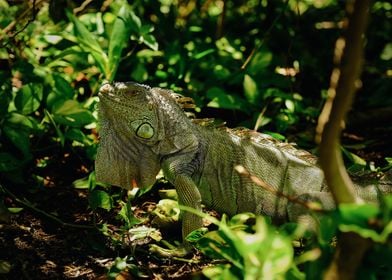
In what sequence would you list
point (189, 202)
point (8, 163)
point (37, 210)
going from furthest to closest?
point (8, 163), point (37, 210), point (189, 202)

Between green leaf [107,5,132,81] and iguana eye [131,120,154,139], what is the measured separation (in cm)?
114

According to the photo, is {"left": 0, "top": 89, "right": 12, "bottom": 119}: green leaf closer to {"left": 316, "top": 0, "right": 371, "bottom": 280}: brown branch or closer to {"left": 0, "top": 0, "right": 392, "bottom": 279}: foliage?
{"left": 0, "top": 0, "right": 392, "bottom": 279}: foliage

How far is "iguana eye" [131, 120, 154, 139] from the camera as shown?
3.40 meters

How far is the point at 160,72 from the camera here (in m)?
5.06

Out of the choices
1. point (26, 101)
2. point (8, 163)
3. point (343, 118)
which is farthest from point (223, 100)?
point (343, 118)

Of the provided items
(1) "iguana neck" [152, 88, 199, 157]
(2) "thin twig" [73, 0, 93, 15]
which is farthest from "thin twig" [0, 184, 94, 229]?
(2) "thin twig" [73, 0, 93, 15]

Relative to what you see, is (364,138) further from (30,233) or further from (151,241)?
(30,233)

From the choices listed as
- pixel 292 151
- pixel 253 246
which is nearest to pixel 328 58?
pixel 292 151

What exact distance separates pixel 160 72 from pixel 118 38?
0.65 m

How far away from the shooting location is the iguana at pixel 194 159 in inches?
132

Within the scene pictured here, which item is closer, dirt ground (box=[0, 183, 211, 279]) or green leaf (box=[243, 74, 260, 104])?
dirt ground (box=[0, 183, 211, 279])

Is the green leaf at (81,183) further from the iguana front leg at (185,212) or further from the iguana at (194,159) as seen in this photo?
the iguana front leg at (185,212)

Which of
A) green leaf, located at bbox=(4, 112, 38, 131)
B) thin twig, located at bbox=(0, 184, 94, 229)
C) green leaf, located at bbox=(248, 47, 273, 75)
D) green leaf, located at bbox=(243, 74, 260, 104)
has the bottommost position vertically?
thin twig, located at bbox=(0, 184, 94, 229)

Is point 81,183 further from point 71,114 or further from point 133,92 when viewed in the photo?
point 133,92
